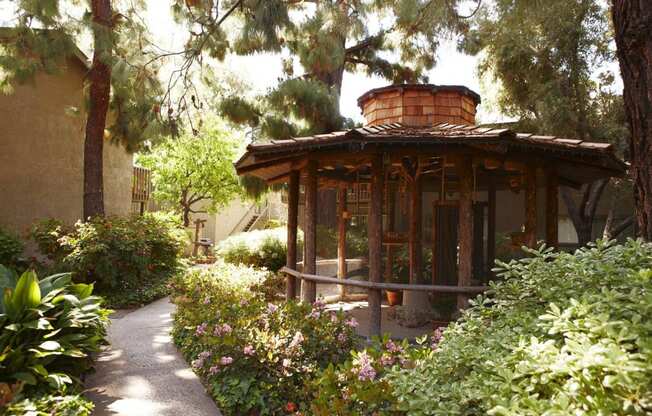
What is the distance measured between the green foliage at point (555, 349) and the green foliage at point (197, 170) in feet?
67.3

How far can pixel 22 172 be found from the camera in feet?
45.9

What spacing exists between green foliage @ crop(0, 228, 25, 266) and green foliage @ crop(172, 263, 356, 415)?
7.50 metres

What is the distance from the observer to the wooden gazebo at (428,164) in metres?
6.50

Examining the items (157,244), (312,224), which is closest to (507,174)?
(312,224)

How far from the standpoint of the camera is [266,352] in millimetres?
4816

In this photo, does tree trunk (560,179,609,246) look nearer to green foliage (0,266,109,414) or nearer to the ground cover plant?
the ground cover plant

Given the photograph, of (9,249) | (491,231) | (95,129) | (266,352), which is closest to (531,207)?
(491,231)

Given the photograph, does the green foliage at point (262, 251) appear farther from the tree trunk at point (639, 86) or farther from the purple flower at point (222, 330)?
the tree trunk at point (639, 86)

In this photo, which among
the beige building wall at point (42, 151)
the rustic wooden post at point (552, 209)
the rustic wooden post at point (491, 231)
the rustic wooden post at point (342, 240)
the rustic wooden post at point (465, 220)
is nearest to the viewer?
the rustic wooden post at point (465, 220)

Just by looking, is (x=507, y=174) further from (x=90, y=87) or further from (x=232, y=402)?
(x=90, y=87)

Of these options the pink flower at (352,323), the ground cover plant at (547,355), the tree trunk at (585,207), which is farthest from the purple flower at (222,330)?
the tree trunk at (585,207)

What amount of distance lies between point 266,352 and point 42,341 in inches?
79.5

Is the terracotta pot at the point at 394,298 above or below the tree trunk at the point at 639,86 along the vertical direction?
below

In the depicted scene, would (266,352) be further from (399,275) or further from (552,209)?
(399,275)
